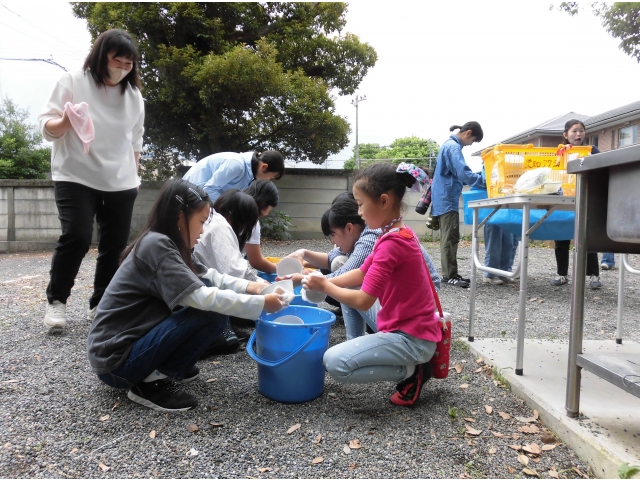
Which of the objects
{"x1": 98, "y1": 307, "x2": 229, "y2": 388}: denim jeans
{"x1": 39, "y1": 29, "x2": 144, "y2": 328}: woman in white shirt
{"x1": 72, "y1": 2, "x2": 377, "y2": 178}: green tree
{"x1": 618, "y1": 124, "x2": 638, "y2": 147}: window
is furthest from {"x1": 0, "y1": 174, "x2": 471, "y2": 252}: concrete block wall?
{"x1": 618, "y1": 124, "x2": 638, "y2": 147}: window

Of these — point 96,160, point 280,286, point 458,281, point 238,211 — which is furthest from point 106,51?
point 458,281

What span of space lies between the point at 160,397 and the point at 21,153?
11898mm

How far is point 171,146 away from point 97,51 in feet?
21.0

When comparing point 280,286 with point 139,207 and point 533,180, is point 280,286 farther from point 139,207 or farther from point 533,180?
point 139,207

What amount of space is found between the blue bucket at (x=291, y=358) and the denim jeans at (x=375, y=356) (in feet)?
0.27

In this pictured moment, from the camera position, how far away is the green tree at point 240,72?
7336 mm

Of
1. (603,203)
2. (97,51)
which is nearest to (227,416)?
(603,203)

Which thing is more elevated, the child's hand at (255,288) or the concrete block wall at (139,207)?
the concrete block wall at (139,207)

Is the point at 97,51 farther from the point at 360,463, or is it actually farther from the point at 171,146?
the point at 171,146

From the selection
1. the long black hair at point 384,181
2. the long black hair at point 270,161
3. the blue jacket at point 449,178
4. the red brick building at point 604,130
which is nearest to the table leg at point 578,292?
the long black hair at point 384,181

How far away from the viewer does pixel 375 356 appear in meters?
1.67

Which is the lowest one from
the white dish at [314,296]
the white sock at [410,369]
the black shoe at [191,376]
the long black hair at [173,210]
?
the black shoe at [191,376]

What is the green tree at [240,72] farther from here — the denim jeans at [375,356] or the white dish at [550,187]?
the denim jeans at [375,356]

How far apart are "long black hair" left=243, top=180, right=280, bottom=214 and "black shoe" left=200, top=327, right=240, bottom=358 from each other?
2.73 ft
